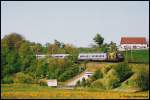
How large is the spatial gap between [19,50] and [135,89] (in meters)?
26.3

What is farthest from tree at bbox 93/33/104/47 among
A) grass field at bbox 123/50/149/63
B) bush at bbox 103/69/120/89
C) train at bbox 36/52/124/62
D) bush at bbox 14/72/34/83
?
bush at bbox 103/69/120/89

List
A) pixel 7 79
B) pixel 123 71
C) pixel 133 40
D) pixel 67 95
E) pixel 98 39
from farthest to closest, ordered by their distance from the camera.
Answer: pixel 133 40 → pixel 98 39 → pixel 7 79 → pixel 123 71 → pixel 67 95

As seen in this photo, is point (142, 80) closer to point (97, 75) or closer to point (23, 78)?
point (97, 75)

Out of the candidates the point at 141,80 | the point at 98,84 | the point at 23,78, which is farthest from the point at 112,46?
the point at 141,80

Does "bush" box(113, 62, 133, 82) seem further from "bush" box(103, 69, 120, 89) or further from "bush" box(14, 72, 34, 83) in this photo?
"bush" box(14, 72, 34, 83)

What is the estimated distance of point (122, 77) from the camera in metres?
37.1

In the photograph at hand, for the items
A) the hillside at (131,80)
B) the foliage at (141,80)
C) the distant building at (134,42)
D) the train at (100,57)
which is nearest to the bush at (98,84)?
the hillside at (131,80)

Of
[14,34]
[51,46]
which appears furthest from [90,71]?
[14,34]

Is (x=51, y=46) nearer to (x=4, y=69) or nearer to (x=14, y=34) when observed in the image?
(x=14, y=34)

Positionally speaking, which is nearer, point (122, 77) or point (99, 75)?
point (122, 77)

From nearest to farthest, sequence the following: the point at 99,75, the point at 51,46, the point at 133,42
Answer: the point at 99,75
the point at 51,46
the point at 133,42

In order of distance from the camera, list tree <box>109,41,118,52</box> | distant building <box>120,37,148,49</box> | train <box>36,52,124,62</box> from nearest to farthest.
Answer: train <box>36,52,124,62</box>, tree <box>109,41,118,52</box>, distant building <box>120,37,148,49</box>

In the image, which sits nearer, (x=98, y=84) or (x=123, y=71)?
(x=98, y=84)

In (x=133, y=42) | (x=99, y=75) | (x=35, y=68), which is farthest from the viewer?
(x=133, y=42)
